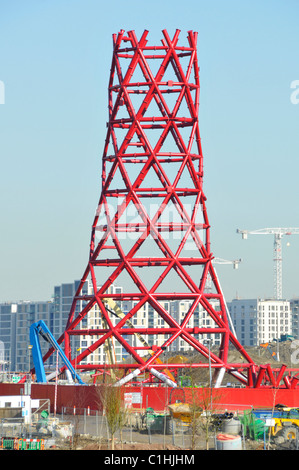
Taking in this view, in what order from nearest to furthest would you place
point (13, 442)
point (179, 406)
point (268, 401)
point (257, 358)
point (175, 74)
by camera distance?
point (13, 442) → point (179, 406) → point (268, 401) → point (175, 74) → point (257, 358)

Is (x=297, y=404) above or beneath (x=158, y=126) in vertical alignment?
beneath

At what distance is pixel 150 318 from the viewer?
192250 mm

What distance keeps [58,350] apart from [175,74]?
19.4m

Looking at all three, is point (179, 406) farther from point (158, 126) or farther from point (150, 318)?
point (150, 318)

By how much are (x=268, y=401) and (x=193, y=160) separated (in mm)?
16468

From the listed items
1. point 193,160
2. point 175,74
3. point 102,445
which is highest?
point 175,74

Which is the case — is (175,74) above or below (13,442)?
above

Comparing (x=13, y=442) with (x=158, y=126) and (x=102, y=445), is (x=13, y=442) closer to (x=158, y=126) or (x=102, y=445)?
(x=102, y=445)

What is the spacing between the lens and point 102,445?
45188 mm

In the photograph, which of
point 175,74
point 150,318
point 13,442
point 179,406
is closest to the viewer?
point 13,442
